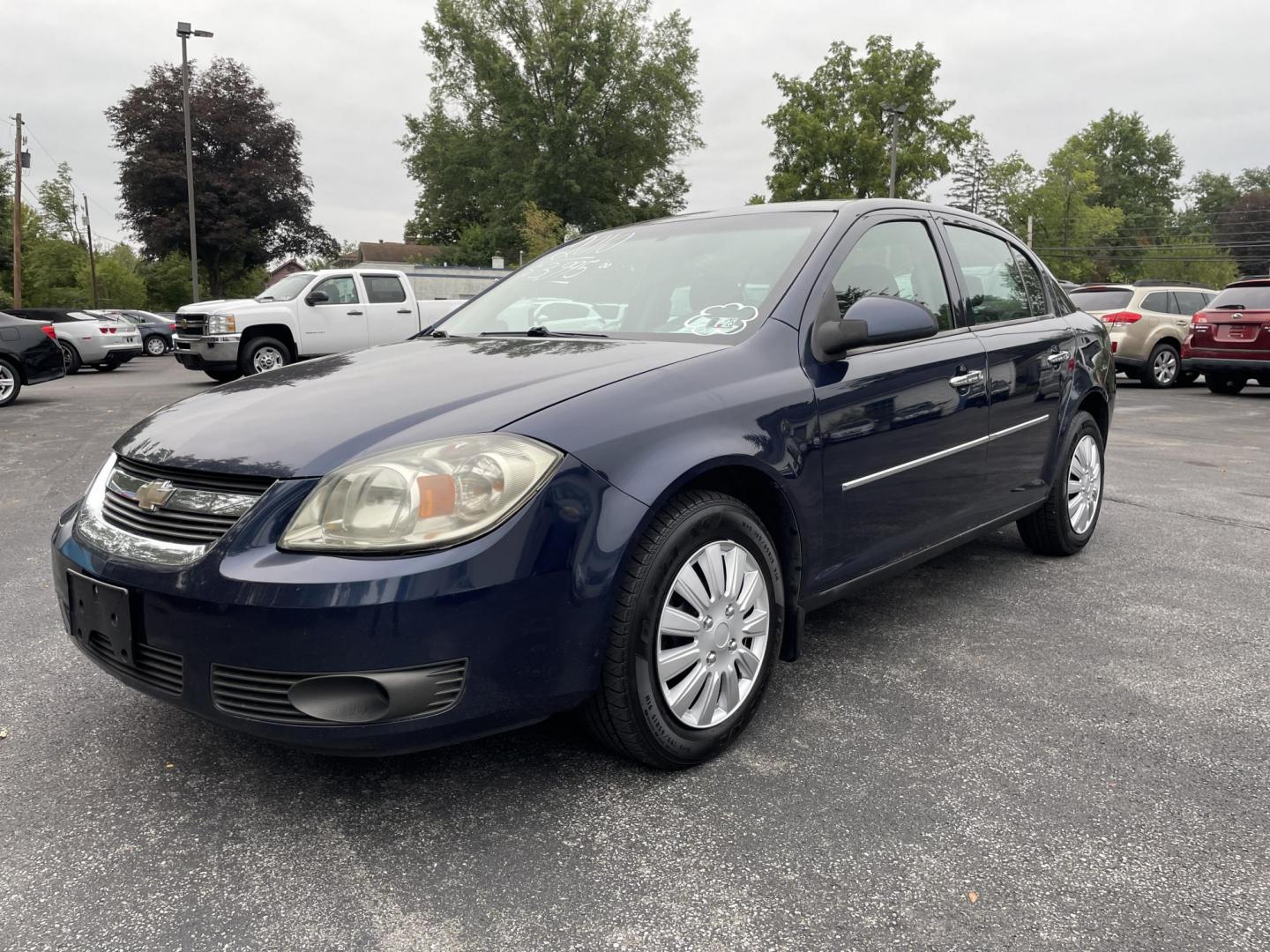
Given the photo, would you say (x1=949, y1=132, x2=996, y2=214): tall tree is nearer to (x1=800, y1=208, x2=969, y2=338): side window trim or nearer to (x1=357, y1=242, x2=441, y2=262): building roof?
(x1=357, y1=242, x2=441, y2=262): building roof

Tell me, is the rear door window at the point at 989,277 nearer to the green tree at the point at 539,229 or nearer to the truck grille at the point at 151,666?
the truck grille at the point at 151,666

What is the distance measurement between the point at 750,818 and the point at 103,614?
1.59 m

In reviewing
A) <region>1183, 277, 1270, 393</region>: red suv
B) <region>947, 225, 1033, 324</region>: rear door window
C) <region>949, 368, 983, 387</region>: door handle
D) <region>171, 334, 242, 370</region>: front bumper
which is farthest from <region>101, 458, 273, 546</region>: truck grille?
<region>1183, 277, 1270, 393</region>: red suv

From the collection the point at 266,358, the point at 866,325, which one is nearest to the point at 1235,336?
the point at 866,325

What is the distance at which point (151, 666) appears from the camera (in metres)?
2.15

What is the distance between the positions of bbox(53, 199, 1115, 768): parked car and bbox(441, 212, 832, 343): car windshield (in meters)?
0.01

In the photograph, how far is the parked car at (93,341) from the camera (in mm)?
19781

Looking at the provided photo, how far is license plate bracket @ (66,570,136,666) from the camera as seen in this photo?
2.16m

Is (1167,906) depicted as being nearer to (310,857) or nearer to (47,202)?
(310,857)

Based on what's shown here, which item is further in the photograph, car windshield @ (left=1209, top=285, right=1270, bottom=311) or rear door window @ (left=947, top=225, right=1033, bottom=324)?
car windshield @ (left=1209, top=285, right=1270, bottom=311)

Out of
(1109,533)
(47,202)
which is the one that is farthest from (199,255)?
(1109,533)

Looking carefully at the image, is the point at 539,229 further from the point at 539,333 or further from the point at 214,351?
the point at 539,333

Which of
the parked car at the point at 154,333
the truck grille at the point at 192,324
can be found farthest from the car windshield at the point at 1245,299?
the parked car at the point at 154,333

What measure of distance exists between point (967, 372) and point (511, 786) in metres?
2.18
